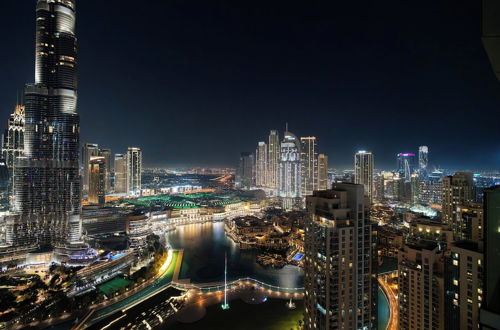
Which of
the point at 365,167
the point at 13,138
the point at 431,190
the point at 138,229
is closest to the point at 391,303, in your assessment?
the point at 138,229

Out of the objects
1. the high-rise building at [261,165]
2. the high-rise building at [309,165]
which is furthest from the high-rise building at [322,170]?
the high-rise building at [261,165]

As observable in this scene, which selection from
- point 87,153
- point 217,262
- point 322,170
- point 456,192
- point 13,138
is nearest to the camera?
point 456,192

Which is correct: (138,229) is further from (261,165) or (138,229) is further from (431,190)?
(261,165)

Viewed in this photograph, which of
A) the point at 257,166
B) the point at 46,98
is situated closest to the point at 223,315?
the point at 46,98

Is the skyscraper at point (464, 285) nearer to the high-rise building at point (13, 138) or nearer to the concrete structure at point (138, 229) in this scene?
the concrete structure at point (138, 229)

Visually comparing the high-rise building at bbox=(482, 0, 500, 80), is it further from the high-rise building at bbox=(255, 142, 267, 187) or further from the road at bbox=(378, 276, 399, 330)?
the high-rise building at bbox=(255, 142, 267, 187)
